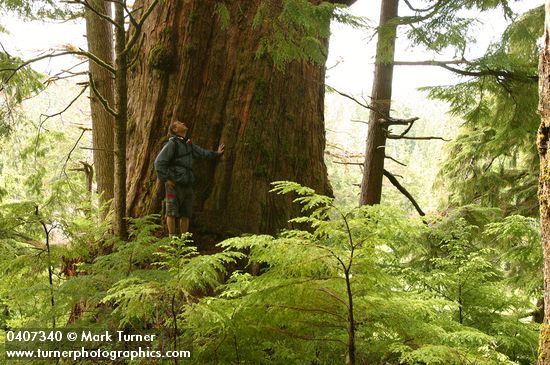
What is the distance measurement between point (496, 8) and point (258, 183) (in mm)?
3459

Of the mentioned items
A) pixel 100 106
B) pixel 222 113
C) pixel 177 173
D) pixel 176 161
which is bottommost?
pixel 177 173

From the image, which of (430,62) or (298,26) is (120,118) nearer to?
(298,26)

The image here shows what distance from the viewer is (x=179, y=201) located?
4477 mm

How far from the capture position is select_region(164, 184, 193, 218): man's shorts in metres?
4.43

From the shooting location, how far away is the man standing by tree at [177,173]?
4402 mm

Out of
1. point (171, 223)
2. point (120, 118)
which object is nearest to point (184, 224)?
point (171, 223)

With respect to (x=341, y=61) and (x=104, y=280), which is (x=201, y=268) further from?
(x=341, y=61)

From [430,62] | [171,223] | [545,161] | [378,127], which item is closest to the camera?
[545,161]

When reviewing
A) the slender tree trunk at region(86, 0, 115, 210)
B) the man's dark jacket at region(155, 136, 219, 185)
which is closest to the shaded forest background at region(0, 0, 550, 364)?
the man's dark jacket at region(155, 136, 219, 185)

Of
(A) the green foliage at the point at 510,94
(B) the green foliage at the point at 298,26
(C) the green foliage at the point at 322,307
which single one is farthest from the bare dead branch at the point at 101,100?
(A) the green foliage at the point at 510,94

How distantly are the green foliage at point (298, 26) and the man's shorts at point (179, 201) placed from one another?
163cm

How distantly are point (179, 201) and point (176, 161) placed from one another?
0.43 metres

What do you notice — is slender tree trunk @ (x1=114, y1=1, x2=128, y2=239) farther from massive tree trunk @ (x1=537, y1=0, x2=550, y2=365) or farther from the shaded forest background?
massive tree trunk @ (x1=537, y1=0, x2=550, y2=365)

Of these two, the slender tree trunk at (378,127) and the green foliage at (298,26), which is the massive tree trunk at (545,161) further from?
the slender tree trunk at (378,127)
